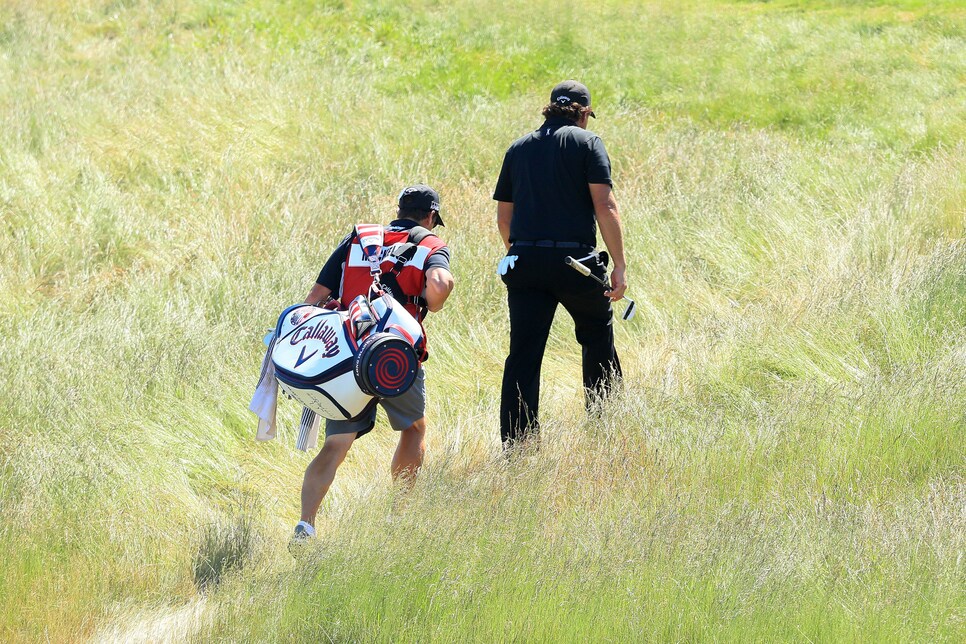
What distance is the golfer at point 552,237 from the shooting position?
514 cm

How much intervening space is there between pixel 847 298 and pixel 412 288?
3265mm

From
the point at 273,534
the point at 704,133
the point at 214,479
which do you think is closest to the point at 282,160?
the point at 704,133

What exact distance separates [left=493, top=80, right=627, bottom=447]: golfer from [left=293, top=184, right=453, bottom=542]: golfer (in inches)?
24.5

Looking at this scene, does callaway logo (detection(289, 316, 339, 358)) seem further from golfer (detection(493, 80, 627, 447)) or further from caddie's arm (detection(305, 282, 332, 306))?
golfer (detection(493, 80, 627, 447))

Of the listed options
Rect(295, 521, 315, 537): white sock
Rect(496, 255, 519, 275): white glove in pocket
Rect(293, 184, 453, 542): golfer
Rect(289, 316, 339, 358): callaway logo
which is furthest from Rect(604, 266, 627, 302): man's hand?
Rect(295, 521, 315, 537): white sock

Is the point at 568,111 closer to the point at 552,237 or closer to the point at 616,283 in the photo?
the point at 552,237

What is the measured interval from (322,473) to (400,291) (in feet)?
2.83

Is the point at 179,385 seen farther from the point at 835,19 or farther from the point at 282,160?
the point at 835,19

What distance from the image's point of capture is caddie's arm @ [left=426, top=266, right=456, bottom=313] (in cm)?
441

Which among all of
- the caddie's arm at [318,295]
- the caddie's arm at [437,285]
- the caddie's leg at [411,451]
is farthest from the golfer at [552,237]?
the caddie's arm at [318,295]

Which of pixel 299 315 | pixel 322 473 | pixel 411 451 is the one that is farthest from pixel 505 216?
pixel 322 473

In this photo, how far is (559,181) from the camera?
5.15 meters


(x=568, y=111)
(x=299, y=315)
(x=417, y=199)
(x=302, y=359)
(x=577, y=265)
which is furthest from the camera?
(x=568, y=111)

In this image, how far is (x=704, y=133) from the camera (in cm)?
1198
